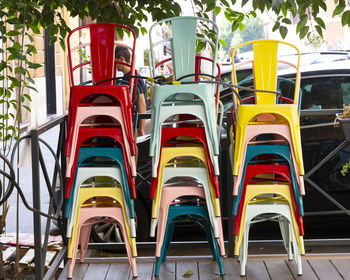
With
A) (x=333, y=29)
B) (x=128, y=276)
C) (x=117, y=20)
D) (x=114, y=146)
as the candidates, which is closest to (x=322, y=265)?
(x=128, y=276)

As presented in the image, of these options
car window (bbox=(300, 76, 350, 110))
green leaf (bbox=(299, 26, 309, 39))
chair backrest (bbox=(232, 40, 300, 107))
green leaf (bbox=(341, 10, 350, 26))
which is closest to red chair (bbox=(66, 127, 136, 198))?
chair backrest (bbox=(232, 40, 300, 107))

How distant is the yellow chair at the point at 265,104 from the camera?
2.97 m

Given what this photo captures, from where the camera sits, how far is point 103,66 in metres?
3.28

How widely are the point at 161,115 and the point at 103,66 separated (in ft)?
1.74

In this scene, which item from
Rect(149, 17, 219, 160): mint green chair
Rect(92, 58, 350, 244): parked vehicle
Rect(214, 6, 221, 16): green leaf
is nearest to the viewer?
Rect(149, 17, 219, 160): mint green chair

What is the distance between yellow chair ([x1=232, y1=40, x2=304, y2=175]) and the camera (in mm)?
2971

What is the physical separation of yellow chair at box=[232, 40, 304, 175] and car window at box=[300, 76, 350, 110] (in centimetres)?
99

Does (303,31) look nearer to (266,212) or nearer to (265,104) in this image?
(265,104)

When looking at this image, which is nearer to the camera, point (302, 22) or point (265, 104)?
point (265, 104)

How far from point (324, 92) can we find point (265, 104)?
4.41ft

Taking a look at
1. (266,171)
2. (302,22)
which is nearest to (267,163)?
(266,171)

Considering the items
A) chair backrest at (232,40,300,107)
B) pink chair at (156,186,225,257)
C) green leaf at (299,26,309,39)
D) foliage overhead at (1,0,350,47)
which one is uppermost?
foliage overhead at (1,0,350,47)

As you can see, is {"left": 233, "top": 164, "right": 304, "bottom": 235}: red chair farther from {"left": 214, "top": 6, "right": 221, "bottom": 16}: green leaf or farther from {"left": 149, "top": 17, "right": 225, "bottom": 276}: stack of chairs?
{"left": 214, "top": 6, "right": 221, "bottom": 16}: green leaf

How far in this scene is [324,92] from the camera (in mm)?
4410
